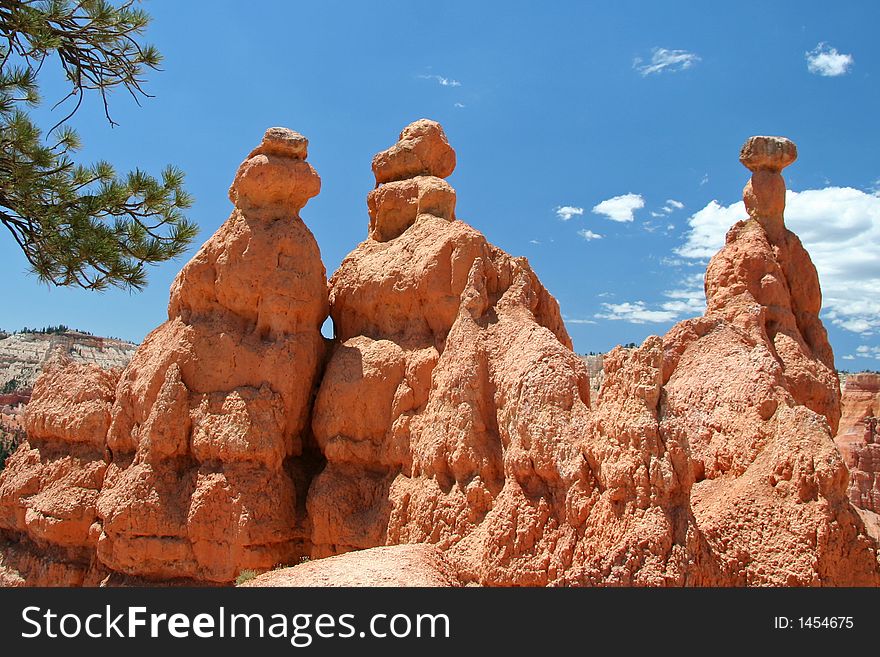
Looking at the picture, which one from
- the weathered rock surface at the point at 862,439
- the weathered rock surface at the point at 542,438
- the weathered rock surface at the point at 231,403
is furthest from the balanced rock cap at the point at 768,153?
the weathered rock surface at the point at 862,439

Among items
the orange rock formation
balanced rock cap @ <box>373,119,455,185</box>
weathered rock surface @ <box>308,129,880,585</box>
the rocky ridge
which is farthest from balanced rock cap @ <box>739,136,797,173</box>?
the rocky ridge

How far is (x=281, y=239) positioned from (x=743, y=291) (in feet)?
28.1

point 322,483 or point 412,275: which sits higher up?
point 412,275

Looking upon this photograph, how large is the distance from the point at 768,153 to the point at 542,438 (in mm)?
10557

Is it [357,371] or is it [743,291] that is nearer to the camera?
[357,371]

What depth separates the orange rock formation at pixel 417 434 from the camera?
8.98 metres

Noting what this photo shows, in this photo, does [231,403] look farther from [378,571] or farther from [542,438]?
[542,438]

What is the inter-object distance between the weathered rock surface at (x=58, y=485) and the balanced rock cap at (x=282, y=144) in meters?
4.51

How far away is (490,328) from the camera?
11.8 m

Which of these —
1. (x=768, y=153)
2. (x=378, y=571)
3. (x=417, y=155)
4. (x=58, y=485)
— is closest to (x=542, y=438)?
(x=378, y=571)
